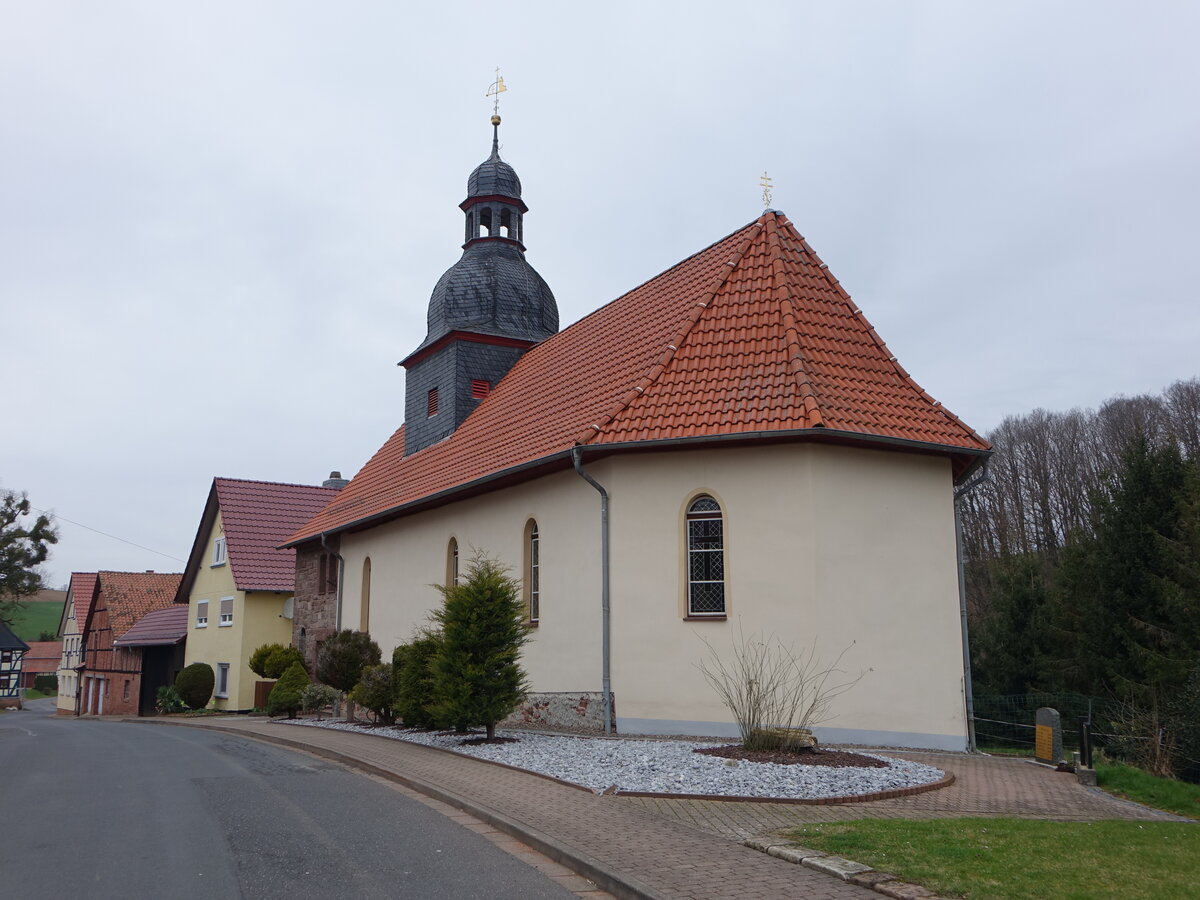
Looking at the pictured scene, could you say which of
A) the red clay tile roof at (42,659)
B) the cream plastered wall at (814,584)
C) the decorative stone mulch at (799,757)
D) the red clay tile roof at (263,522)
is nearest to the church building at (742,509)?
the cream plastered wall at (814,584)

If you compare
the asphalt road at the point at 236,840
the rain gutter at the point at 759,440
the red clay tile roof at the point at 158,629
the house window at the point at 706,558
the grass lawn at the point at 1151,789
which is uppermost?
the rain gutter at the point at 759,440

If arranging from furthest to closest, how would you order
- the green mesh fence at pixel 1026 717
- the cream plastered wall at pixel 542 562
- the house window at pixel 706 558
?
1. the green mesh fence at pixel 1026 717
2. the cream plastered wall at pixel 542 562
3. the house window at pixel 706 558

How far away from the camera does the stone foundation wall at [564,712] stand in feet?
46.5

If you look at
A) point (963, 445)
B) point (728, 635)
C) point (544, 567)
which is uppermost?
point (963, 445)

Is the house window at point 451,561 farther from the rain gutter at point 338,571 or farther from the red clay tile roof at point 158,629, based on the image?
the red clay tile roof at point 158,629

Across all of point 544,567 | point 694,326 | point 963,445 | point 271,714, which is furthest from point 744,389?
point 271,714

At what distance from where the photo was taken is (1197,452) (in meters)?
30.7

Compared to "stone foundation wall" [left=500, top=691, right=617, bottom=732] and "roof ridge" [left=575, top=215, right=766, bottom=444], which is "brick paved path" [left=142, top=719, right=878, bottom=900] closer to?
"stone foundation wall" [left=500, top=691, right=617, bottom=732]

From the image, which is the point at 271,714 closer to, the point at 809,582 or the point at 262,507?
the point at 262,507

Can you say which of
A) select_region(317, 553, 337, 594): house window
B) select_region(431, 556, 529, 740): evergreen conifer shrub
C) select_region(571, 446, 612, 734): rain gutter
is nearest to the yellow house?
select_region(317, 553, 337, 594): house window

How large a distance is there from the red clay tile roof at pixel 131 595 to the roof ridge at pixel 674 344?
34563mm

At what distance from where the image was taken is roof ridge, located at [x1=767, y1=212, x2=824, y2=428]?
12.9 meters

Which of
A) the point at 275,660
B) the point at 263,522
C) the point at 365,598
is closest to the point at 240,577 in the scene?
the point at 263,522

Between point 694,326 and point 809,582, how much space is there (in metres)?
4.58
